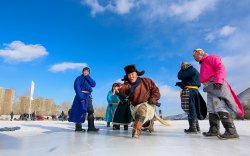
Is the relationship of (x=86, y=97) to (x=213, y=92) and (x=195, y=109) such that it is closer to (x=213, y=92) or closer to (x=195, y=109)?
(x=195, y=109)

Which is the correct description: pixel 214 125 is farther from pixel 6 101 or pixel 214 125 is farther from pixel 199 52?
pixel 6 101

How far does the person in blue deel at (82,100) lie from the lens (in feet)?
19.7

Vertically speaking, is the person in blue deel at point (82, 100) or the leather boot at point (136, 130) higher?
the person in blue deel at point (82, 100)

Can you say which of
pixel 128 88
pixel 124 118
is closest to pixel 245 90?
pixel 124 118

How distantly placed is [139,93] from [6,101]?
1492 inches

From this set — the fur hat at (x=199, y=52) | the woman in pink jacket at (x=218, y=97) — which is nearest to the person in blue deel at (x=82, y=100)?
the fur hat at (x=199, y=52)

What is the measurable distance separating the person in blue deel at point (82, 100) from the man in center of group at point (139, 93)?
4.32 ft

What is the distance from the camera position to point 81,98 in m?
5.98

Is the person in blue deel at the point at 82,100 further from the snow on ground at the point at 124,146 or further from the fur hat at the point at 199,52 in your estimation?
the fur hat at the point at 199,52

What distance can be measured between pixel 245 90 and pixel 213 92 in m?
14.4

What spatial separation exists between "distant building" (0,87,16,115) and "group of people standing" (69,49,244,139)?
35.1 meters

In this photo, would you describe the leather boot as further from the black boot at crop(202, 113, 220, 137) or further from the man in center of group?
the black boot at crop(202, 113, 220, 137)

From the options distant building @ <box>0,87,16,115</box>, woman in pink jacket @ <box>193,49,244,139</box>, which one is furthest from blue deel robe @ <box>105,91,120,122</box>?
distant building @ <box>0,87,16,115</box>

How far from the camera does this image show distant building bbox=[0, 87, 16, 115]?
37.8 m
